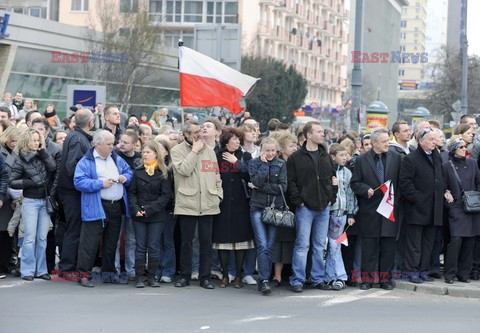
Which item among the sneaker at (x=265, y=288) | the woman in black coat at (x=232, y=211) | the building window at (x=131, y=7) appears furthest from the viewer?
the building window at (x=131, y=7)

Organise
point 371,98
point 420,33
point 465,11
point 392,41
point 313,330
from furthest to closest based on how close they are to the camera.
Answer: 1. point 420,33
2. point 392,41
3. point 371,98
4. point 465,11
5. point 313,330

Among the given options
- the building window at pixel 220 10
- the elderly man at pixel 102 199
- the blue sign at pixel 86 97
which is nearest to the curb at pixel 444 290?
the elderly man at pixel 102 199

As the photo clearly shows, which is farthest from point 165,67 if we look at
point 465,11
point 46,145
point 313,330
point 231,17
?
point 313,330

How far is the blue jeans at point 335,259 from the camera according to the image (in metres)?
12.4

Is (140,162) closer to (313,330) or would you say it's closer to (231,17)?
(313,330)

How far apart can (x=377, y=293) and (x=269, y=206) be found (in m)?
1.82

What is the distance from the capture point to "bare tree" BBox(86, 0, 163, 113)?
40.8 metres

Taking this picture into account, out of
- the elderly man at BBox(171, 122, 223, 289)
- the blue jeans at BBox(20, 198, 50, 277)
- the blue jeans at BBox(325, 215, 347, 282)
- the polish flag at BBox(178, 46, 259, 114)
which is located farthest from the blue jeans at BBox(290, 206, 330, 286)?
the blue jeans at BBox(20, 198, 50, 277)

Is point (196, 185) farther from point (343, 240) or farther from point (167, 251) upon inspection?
point (343, 240)

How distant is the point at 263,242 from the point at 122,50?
30.2 m

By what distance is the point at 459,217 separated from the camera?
12.8 metres

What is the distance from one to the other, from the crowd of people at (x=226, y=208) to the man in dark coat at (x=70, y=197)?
2 cm

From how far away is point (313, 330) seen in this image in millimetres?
9320

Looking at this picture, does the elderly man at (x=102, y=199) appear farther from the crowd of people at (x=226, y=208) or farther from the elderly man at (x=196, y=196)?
the elderly man at (x=196, y=196)
